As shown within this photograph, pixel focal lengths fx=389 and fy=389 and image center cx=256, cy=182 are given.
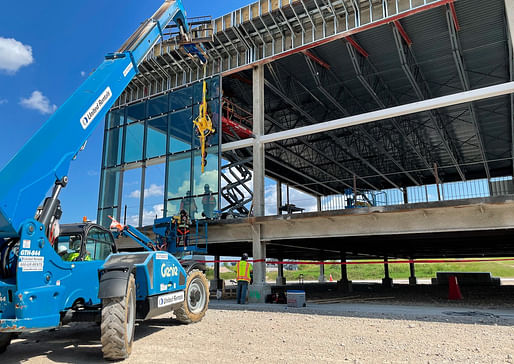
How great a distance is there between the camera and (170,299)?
8.41 meters

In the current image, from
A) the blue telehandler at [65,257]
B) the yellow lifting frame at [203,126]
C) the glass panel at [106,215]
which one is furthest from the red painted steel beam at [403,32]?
the glass panel at [106,215]

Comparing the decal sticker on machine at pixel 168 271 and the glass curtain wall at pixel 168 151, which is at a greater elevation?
the glass curtain wall at pixel 168 151

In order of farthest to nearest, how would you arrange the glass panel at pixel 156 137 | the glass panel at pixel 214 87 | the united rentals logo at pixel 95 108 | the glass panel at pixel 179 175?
the glass panel at pixel 156 137, the glass panel at pixel 214 87, the glass panel at pixel 179 175, the united rentals logo at pixel 95 108

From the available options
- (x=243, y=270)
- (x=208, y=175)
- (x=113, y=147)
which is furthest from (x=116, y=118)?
(x=243, y=270)

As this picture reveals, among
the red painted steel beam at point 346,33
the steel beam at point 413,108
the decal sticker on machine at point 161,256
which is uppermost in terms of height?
the red painted steel beam at point 346,33

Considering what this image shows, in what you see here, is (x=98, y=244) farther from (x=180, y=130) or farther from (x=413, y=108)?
(x=180, y=130)

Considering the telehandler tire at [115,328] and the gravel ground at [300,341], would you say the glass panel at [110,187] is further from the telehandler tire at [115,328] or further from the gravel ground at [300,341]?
the telehandler tire at [115,328]

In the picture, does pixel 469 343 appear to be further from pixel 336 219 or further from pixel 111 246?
pixel 336 219

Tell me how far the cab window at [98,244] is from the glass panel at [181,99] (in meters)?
14.3

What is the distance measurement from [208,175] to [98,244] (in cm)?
1189

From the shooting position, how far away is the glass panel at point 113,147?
23391 mm

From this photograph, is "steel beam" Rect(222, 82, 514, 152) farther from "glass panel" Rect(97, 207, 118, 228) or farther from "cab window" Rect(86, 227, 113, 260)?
"cab window" Rect(86, 227, 113, 260)

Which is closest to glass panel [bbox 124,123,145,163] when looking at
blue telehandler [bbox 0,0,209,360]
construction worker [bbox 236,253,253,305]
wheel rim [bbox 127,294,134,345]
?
construction worker [bbox 236,253,253,305]


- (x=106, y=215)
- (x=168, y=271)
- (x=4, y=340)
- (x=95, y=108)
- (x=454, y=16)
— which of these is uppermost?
(x=454, y=16)
